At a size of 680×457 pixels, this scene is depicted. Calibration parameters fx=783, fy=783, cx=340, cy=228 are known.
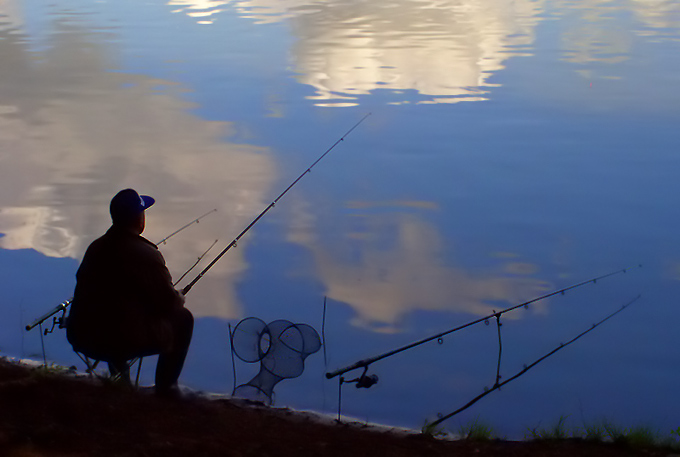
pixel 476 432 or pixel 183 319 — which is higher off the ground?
pixel 183 319

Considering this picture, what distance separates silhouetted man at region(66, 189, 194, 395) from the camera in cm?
278

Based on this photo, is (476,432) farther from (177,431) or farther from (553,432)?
(177,431)

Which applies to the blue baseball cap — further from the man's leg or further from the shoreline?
the shoreline

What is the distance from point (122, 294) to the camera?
2805 millimetres

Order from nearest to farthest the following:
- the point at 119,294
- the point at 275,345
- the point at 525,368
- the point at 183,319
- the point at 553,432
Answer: the point at 119,294
the point at 183,319
the point at 553,432
the point at 275,345
the point at 525,368

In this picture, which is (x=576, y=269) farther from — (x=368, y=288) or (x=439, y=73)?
(x=439, y=73)

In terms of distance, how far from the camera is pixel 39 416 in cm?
258

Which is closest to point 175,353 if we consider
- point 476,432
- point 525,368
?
point 476,432

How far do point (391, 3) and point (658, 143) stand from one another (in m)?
13.5

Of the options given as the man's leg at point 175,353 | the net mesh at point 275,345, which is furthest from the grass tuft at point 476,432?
the man's leg at point 175,353

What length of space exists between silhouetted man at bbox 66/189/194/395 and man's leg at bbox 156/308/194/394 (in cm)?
→ 6

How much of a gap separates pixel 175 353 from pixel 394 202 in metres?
3.01

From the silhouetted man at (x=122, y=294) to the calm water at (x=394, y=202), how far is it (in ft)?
2.61

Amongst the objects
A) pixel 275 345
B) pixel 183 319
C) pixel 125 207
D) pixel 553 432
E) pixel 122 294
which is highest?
pixel 125 207
